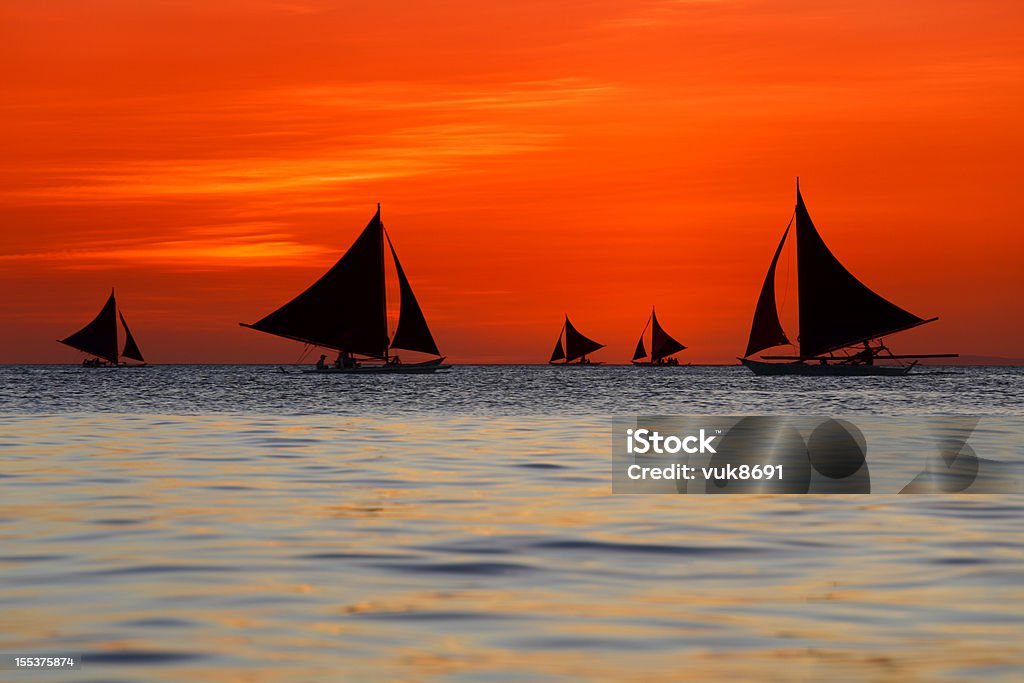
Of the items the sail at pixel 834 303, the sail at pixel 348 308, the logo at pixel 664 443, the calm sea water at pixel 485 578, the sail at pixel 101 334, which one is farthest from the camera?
the sail at pixel 101 334

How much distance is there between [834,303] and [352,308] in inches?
1274

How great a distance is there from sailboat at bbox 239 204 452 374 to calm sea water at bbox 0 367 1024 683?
227 feet

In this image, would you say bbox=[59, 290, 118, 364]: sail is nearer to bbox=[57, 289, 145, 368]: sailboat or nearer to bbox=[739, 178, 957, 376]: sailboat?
bbox=[57, 289, 145, 368]: sailboat

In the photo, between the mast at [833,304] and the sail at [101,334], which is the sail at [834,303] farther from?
the sail at [101,334]

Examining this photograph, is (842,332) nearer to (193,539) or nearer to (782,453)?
(782,453)

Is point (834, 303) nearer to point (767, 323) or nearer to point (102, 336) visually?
point (767, 323)

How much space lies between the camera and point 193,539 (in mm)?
13336

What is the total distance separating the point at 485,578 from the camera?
36.6 ft

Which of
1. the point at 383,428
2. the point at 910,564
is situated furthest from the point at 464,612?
the point at 383,428

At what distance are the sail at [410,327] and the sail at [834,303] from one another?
2685 cm

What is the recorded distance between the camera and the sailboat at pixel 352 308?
91.1 metres

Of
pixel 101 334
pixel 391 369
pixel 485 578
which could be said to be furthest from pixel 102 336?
pixel 485 578

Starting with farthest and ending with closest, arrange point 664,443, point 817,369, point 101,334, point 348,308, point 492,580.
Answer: point 101,334, point 817,369, point 348,308, point 664,443, point 492,580

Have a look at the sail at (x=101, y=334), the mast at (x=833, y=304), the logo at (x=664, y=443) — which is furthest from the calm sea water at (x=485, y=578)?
the sail at (x=101, y=334)
